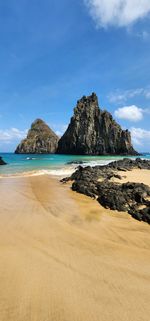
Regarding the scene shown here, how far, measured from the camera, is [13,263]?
4.14 metres

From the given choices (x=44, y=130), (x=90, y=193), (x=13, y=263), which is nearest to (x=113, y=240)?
(x=13, y=263)

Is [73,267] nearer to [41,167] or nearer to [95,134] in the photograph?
[41,167]

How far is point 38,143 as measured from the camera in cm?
14825

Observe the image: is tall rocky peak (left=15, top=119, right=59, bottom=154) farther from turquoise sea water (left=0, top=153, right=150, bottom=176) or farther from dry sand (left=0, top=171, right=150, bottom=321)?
dry sand (left=0, top=171, right=150, bottom=321)

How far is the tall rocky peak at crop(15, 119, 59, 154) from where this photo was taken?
145 metres

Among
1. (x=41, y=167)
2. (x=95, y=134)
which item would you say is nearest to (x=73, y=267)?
(x=41, y=167)

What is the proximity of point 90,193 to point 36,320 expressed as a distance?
835cm

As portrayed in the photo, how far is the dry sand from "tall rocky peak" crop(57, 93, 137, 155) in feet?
355

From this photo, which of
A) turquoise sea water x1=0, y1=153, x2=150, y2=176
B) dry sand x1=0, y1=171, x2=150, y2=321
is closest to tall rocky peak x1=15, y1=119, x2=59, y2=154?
turquoise sea water x1=0, y1=153, x2=150, y2=176

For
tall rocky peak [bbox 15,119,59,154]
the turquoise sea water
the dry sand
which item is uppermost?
tall rocky peak [bbox 15,119,59,154]

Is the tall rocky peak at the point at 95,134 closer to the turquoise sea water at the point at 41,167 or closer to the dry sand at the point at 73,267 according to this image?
the turquoise sea water at the point at 41,167

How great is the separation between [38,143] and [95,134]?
4787 centimetres

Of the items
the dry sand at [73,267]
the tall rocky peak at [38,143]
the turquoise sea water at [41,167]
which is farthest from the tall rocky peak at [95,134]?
the dry sand at [73,267]

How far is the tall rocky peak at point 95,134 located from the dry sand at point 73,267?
355 feet
